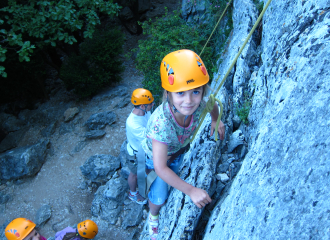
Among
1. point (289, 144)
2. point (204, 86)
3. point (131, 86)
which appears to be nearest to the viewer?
point (289, 144)

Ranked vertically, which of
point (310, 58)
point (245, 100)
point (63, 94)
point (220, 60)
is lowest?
point (63, 94)

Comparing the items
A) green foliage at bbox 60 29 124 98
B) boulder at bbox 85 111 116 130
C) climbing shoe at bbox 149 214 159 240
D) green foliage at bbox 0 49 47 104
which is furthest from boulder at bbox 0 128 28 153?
climbing shoe at bbox 149 214 159 240

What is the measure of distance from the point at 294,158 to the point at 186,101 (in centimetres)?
100

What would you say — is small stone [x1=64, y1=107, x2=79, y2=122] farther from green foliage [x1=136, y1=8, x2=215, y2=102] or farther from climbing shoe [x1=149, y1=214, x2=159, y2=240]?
climbing shoe [x1=149, y1=214, x2=159, y2=240]

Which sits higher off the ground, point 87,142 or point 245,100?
point 245,100

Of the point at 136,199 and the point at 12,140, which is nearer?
the point at 136,199

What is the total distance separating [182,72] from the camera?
199 centimetres

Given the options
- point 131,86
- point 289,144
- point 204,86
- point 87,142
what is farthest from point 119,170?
point 289,144

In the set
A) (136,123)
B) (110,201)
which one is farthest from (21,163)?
(136,123)

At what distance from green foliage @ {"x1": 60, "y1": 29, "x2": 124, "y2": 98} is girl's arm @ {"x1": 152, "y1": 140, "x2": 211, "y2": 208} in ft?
27.2

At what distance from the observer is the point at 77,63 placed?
9.48 metres

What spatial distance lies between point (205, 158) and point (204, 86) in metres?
0.96

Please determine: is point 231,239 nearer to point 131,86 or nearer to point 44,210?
point 44,210

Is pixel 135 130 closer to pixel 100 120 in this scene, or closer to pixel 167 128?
pixel 167 128
